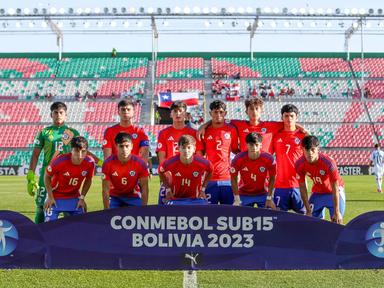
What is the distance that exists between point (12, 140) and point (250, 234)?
35.7 meters

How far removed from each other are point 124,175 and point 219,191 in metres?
1.38

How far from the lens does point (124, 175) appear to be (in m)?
6.91

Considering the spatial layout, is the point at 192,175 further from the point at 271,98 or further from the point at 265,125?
the point at 271,98

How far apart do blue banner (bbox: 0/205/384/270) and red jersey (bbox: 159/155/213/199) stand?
1890 mm

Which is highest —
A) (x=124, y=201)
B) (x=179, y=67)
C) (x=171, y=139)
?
(x=179, y=67)

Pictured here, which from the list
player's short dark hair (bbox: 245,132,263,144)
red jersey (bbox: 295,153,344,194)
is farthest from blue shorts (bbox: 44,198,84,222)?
red jersey (bbox: 295,153,344,194)

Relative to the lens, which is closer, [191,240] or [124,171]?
[191,240]

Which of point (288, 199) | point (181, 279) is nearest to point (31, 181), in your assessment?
point (181, 279)

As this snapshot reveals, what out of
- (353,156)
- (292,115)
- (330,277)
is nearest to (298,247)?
(330,277)

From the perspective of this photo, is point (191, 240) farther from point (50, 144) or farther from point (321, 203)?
point (50, 144)

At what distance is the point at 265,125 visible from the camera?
306 inches

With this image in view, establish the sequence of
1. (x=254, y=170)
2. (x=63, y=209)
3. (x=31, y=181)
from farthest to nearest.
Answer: (x=31, y=181) → (x=254, y=170) → (x=63, y=209)

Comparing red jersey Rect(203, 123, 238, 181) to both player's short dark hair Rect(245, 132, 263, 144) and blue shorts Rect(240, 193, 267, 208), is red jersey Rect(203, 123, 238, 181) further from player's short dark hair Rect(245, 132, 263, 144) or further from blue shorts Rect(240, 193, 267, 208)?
player's short dark hair Rect(245, 132, 263, 144)

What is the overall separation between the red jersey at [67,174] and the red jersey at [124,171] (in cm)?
33
